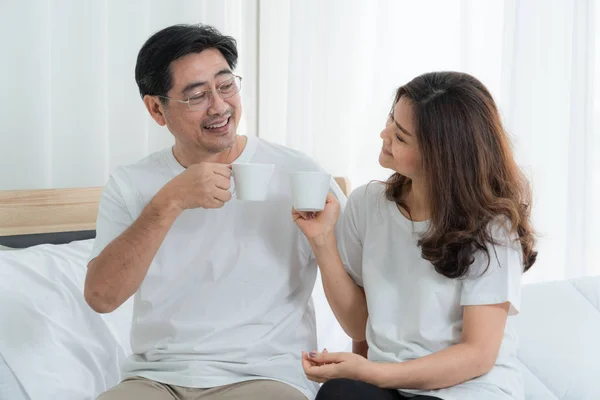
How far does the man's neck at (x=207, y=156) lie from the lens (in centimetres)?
167

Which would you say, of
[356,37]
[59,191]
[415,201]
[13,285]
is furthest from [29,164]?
[415,201]

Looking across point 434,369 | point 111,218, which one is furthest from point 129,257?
point 434,369

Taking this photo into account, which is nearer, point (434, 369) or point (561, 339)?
point (434, 369)

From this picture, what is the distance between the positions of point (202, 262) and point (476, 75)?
131 cm

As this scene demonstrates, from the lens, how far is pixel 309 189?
4.48 feet

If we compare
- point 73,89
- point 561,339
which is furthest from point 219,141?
point 73,89

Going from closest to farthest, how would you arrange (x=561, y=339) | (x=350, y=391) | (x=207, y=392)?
(x=350, y=391)
(x=207, y=392)
(x=561, y=339)

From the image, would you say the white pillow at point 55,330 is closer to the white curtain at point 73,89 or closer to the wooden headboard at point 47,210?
the wooden headboard at point 47,210

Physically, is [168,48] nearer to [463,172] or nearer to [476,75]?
[463,172]

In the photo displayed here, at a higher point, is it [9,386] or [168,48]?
[168,48]

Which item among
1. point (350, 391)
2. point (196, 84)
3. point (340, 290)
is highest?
point (196, 84)

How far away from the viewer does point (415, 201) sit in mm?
1514

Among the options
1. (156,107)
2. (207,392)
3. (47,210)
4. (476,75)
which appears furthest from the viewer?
(476,75)

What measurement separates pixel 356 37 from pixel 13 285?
1594 mm
